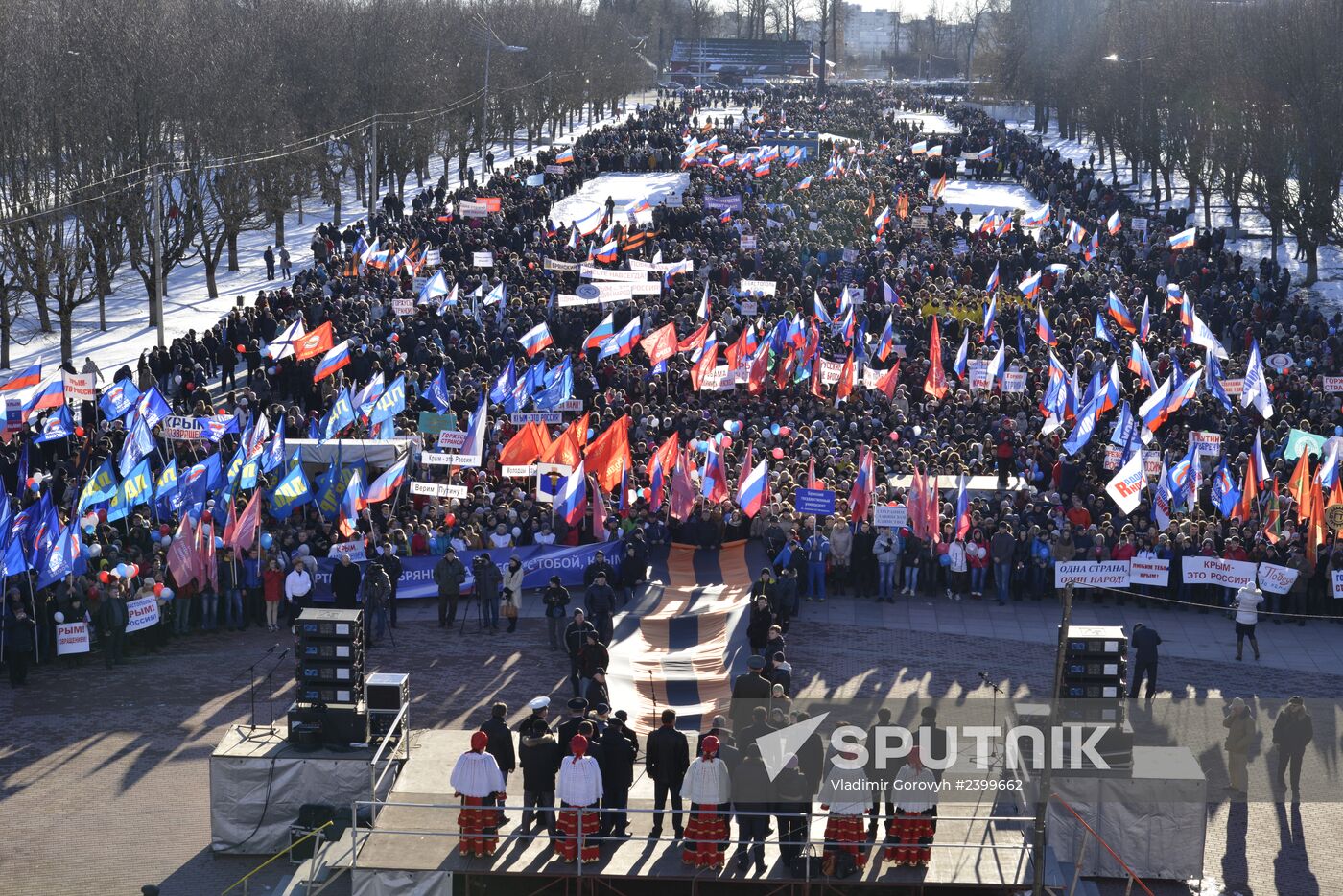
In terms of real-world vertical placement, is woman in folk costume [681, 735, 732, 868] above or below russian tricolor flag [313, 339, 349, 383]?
below

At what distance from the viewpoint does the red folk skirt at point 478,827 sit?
15.2 m

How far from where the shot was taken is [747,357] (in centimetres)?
3144

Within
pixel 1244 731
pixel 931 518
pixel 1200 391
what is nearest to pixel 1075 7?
pixel 1200 391

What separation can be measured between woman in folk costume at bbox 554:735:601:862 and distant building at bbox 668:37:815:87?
463 ft

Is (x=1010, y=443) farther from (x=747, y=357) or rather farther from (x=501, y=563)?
(x=501, y=563)

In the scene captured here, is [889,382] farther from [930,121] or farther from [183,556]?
[930,121]

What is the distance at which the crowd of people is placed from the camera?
77.3ft

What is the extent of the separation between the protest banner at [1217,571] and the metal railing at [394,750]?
11371 mm

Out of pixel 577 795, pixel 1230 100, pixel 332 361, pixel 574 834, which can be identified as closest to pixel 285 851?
pixel 574 834

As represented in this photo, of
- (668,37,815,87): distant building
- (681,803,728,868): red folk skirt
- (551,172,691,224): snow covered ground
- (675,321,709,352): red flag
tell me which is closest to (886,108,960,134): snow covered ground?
(551,172,691,224): snow covered ground

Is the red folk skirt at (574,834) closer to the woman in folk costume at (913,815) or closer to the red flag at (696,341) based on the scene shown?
the woman in folk costume at (913,815)

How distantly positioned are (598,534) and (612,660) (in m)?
4.03

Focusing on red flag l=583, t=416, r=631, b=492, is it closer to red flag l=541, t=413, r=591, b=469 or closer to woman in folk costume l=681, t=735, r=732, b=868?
red flag l=541, t=413, r=591, b=469

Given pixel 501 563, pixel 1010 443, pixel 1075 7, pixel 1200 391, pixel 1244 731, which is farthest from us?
pixel 1075 7
